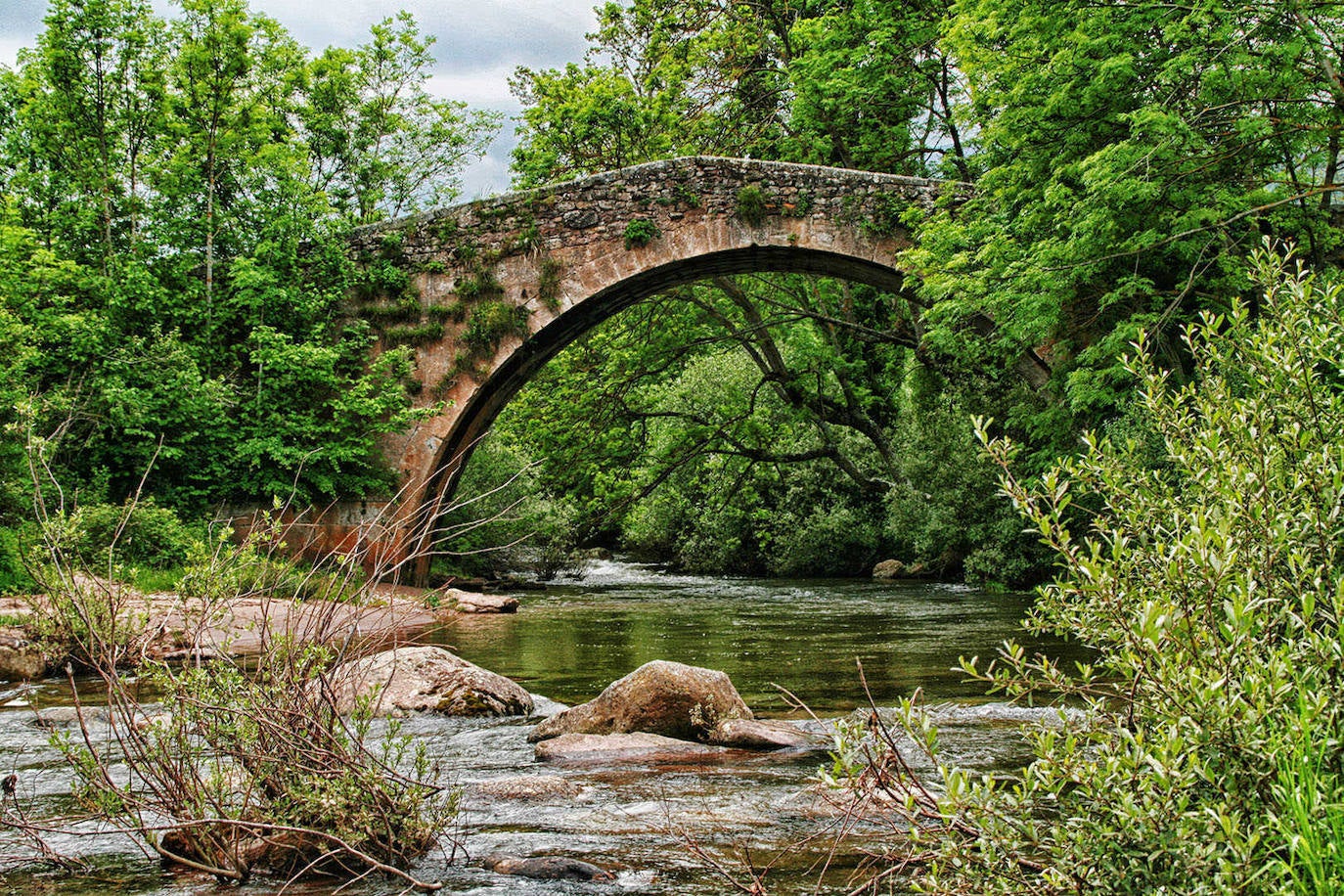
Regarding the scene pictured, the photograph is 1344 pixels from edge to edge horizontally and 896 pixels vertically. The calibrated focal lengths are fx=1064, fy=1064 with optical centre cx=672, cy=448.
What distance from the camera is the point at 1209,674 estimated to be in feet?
5.94

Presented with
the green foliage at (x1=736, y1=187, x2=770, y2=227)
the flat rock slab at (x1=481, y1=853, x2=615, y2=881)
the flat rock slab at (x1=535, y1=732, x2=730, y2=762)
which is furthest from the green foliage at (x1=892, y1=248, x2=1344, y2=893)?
the green foliage at (x1=736, y1=187, x2=770, y2=227)

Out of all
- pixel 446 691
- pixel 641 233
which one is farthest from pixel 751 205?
pixel 446 691

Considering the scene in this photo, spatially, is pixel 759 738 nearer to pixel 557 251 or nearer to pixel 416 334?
pixel 557 251

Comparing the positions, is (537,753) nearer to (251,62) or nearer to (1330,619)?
(1330,619)

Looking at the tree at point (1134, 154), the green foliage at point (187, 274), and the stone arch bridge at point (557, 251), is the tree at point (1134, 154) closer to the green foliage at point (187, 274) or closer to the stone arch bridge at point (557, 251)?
the stone arch bridge at point (557, 251)

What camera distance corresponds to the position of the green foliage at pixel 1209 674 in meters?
1.70

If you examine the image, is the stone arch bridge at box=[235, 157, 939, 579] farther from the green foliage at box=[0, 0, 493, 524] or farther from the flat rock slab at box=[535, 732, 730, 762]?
the flat rock slab at box=[535, 732, 730, 762]

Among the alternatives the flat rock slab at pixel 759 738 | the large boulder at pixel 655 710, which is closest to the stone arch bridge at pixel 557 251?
the large boulder at pixel 655 710

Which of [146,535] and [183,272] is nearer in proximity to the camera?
[146,535]

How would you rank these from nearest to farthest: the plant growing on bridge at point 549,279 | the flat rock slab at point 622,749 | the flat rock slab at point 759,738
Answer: the flat rock slab at point 622,749, the flat rock slab at point 759,738, the plant growing on bridge at point 549,279

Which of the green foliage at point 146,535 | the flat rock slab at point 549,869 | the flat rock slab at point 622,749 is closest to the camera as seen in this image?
the flat rock slab at point 549,869

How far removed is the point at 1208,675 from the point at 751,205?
37.9ft

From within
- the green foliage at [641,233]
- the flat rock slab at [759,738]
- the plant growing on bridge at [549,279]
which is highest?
the green foliage at [641,233]

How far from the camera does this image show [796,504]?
20.2 metres
